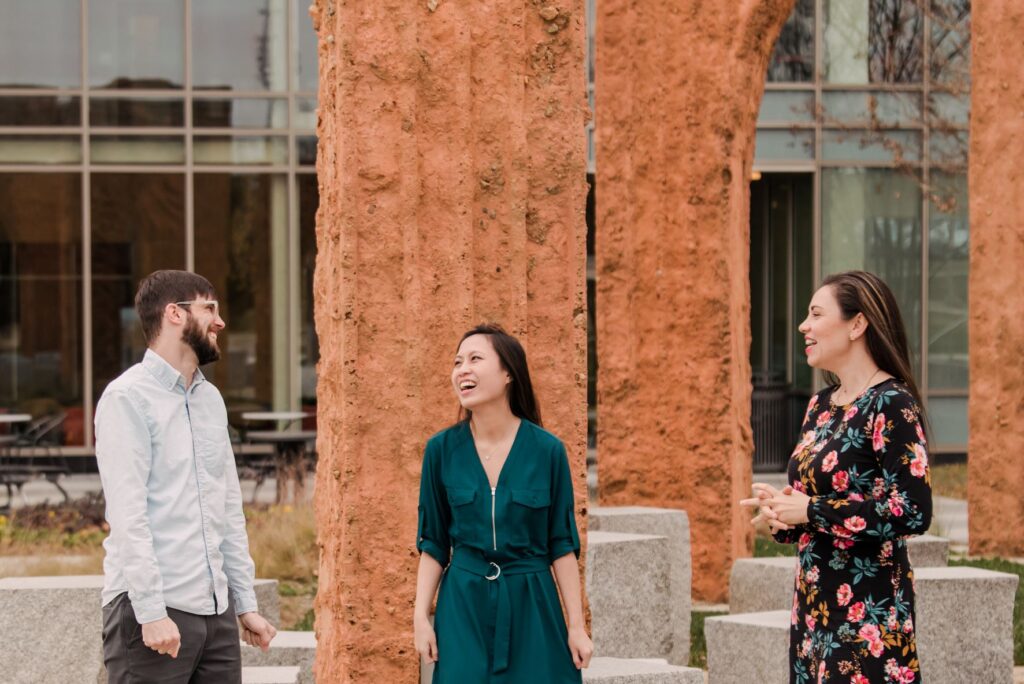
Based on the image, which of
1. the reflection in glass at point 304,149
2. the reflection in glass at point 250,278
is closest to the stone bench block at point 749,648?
the reflection in glass at point 250,278

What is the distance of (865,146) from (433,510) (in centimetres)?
1747

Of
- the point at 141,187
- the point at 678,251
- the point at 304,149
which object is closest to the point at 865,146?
the point at 304,149

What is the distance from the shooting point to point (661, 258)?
11.0 m

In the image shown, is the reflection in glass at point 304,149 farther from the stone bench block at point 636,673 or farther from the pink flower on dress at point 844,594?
the pink flower on dress at point 844,594

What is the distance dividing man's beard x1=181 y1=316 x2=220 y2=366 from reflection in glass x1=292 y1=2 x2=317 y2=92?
15748 mm

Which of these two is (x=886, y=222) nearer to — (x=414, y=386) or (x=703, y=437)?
(x=703, y=437)

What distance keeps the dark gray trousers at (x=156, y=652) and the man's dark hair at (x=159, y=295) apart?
855 mm

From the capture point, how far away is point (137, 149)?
1995 cm

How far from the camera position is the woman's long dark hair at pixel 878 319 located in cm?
482

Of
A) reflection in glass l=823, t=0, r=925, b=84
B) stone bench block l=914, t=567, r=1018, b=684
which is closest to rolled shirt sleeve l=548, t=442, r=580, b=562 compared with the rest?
stone bench block l=914, t=567, r=1018, b=684

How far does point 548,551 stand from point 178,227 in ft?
53.8

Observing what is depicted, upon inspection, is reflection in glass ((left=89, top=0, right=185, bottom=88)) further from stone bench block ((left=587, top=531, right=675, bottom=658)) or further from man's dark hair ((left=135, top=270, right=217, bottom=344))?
man's dark hair ((left=135, top=270, right=217, bottom=344))

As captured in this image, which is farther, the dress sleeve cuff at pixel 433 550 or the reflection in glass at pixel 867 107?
the reflection in glass at pixel 867 107

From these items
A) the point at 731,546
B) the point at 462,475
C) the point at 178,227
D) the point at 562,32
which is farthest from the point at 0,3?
the point at 462,475
